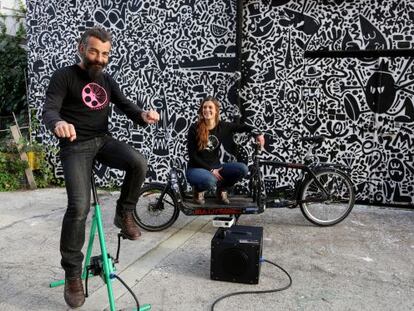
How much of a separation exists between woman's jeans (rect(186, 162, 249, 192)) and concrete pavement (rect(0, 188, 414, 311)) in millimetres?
615

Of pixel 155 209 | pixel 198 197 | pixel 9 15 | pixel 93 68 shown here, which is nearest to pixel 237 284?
pixel 198 197

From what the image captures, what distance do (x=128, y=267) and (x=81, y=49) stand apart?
222 cm

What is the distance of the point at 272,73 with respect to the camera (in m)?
7.07

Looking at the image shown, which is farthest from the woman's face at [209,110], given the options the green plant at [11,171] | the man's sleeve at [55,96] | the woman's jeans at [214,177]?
the green plant at [11,171]

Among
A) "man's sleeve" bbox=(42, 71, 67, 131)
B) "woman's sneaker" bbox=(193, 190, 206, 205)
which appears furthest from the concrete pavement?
"man's sleeve" bbox=(42, 71, 67, 131)

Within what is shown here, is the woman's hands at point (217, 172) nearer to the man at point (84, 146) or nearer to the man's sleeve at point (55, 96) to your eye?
the man at point (84, 146)

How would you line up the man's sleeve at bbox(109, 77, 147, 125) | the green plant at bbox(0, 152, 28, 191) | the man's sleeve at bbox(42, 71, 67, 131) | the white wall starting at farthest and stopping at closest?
the white wall → the green plant at bbox(0, 152, 28, 191) → the man's sleeve at bbox(109, 77, 147, 125) → the man's sleeve at bbox(42, 71, 67, 131)

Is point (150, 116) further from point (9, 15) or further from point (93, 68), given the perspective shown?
point (9, 15)

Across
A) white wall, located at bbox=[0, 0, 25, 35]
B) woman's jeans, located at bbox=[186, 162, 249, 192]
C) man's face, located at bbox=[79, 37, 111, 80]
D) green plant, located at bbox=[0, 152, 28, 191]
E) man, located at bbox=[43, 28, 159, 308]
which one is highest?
white wall, located at bbox=[0, 0, 25, 35]

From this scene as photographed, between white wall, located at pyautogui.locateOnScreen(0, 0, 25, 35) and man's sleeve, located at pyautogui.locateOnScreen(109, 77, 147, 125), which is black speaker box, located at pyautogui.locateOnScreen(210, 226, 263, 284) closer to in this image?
man's sleeve, located at pyautogui.locateOnScreen(109, 77, 147, 125)

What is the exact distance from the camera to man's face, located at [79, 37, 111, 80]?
3.31 metres

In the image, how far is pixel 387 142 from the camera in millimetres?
6777

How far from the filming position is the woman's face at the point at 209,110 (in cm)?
561

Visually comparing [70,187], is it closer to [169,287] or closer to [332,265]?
[169,287]
